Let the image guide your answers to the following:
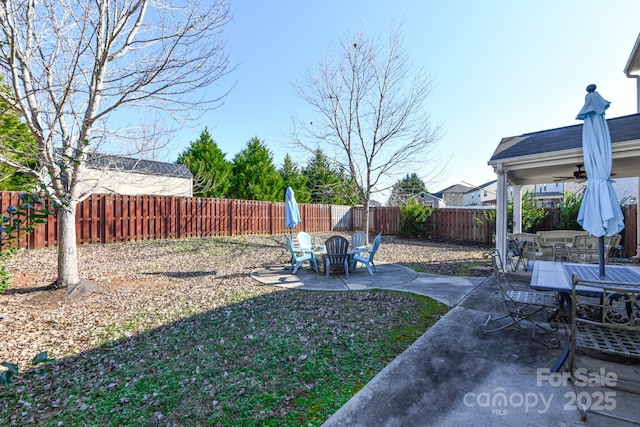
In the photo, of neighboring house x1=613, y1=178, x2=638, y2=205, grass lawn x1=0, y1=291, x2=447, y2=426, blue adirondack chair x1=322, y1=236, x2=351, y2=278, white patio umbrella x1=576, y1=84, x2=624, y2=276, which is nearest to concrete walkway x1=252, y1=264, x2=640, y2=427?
grass lawn x1=0, y1=291, x2=447, y2=426

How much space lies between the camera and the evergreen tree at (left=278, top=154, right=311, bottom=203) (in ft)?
71.4

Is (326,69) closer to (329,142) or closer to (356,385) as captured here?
(329,142)

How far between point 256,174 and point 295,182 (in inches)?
116

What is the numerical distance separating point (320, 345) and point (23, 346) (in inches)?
133

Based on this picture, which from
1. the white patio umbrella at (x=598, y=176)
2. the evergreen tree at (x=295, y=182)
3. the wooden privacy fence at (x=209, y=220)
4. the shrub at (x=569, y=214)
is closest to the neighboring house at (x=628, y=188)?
the shrub at (x=569, y=214)

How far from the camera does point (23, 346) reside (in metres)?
3.39

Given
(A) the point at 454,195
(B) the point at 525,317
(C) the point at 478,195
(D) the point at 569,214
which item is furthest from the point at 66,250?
(A) the point at 454,195

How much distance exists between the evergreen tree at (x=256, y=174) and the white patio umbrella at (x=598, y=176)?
58.6ft

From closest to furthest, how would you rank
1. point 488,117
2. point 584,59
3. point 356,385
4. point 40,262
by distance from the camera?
point 356,385
point 40,262
point 584,59
point 488,117

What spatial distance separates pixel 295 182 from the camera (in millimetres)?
22141

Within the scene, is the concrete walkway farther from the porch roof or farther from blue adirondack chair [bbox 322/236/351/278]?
the porch roof

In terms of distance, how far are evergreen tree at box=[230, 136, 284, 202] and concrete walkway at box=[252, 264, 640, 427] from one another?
1793 centimetres

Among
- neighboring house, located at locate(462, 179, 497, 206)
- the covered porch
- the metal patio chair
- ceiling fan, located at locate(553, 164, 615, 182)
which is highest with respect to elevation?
neighboring house, located at locate(462, 179, 497, 206)

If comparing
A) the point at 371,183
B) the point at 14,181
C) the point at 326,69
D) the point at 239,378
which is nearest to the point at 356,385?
the point at 239,378
